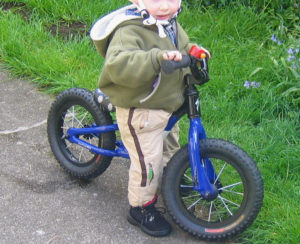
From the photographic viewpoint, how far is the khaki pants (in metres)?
3.23

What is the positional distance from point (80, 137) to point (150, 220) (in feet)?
3.28

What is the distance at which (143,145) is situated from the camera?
3.27 metres

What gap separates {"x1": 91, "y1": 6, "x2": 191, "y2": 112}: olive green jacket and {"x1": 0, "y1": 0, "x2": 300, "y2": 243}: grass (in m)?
0.91

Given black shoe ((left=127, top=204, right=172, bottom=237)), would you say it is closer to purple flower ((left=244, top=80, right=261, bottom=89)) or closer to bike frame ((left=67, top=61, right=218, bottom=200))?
bike frame ((left=67, top=61, right=218, bottom=200))

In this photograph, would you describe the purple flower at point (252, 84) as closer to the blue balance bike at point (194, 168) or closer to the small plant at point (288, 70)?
the small plant at point (288, 70)

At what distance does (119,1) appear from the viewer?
570 cm

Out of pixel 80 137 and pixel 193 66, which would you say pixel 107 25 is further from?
pixel 80 137

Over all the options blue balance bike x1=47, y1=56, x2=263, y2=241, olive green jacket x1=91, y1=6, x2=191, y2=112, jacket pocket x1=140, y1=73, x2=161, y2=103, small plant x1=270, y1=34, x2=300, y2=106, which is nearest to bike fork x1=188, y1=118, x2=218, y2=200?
blue balance bike x1=47, y1=56, x2=263, y2=241

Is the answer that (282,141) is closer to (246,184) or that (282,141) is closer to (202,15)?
(246,184)

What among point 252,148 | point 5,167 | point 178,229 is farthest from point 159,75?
point 5,167

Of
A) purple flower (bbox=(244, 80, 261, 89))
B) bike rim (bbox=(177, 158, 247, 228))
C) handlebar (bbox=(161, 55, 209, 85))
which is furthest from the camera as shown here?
purple flower (bbox=(244, 80, 261, 89))

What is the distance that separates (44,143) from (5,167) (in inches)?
15.4

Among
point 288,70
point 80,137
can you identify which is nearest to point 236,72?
point 288,70

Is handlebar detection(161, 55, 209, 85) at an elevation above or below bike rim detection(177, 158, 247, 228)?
above
